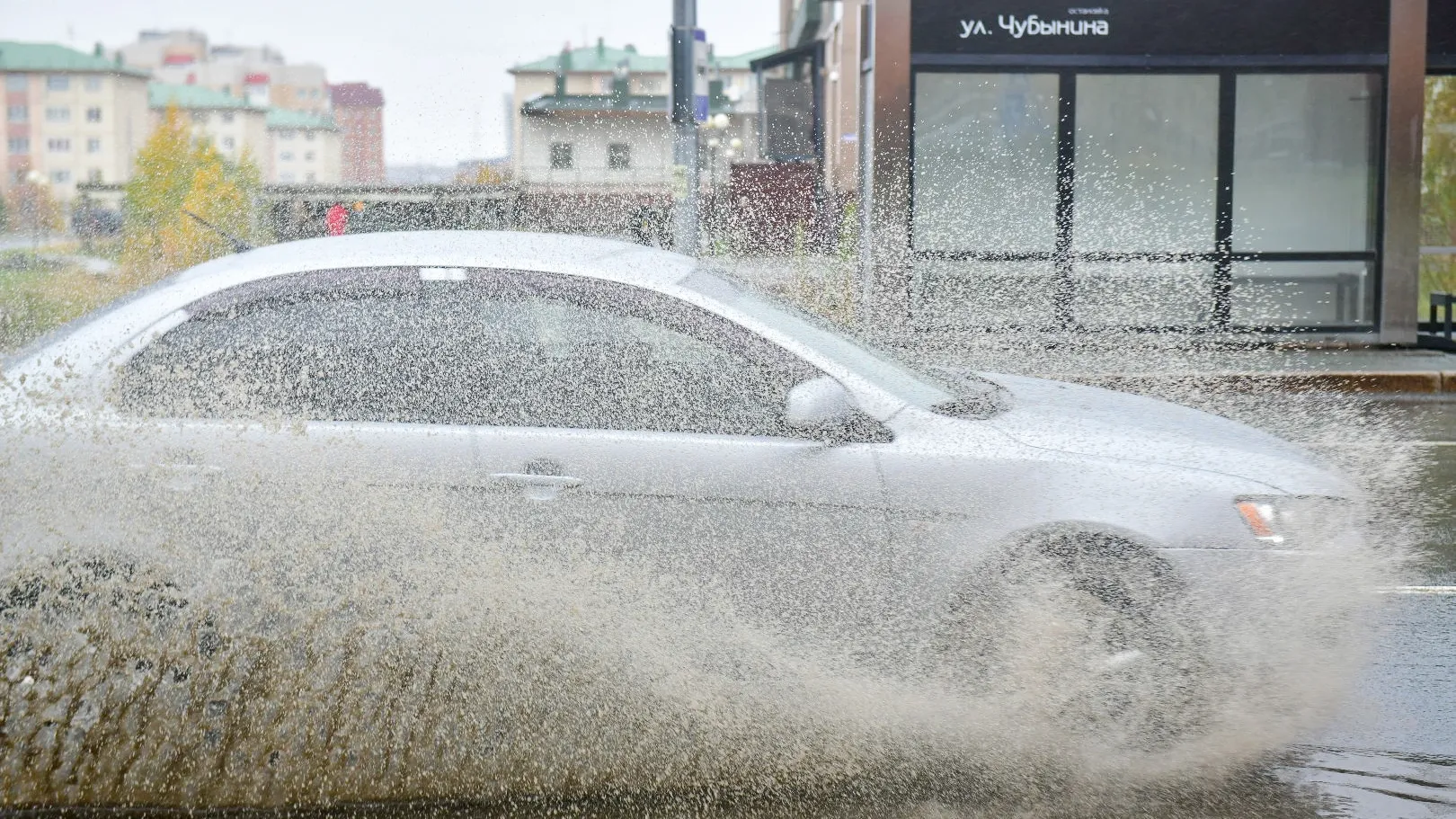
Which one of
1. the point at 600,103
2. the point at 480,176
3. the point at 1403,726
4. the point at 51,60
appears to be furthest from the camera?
the point at 51,60

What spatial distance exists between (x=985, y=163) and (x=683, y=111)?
10.3ft

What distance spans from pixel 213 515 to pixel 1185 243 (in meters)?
12.2

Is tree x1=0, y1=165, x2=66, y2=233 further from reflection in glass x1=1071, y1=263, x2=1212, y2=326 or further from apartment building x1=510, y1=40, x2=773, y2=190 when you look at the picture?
reflection in glass x1=1071, y1=263, x2=1212, y2=326

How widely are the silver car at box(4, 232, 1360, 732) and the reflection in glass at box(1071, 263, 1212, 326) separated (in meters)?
9.96

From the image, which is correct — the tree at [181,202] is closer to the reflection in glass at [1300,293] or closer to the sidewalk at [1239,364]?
the sidewalk at [1239,364]

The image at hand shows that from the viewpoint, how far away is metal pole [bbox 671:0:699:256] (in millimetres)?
13055

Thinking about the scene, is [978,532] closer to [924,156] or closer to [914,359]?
[914,359]

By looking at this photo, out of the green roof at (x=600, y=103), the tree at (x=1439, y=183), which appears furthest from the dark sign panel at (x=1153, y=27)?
the green roof at (x=600, y=103)

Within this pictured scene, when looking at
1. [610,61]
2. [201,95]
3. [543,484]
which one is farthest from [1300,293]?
[201,95]

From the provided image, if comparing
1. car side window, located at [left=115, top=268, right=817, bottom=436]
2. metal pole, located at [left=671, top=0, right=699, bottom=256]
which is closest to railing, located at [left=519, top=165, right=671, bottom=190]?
metal pole, located at [left=671, top=0, right=699, bottom=256]

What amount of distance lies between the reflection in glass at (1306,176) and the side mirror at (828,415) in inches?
447

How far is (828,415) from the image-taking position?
3877 millimetres

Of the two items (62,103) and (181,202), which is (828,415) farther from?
(62,103)

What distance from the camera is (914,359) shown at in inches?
194
